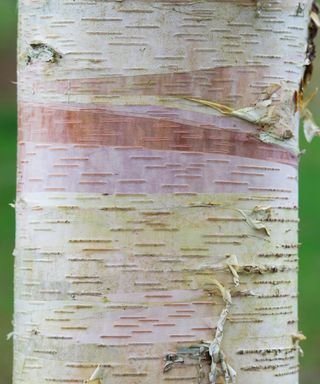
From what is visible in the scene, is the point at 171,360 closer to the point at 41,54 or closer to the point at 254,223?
the point at 254,223

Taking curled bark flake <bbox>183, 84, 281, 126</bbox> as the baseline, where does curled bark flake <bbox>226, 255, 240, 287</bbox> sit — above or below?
below

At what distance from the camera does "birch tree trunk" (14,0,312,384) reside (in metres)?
2.07

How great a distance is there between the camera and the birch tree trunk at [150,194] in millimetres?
2068

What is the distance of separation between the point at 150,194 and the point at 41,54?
0.34 meters

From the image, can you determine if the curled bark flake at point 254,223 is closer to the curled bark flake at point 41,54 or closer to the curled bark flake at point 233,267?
the curled bark flake at point 233,267

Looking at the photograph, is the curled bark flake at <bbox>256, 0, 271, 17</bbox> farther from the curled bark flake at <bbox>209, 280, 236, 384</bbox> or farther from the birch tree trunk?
the curled bark flake at <bbox>209, 280, 236, 384</bbox>

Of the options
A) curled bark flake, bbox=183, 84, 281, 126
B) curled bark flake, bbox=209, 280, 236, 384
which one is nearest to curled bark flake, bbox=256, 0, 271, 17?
curled bark flake, bbox=183, 84, 281, 126

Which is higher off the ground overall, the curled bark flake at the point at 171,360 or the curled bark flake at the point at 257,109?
the curled bark flake at the point at 257,109

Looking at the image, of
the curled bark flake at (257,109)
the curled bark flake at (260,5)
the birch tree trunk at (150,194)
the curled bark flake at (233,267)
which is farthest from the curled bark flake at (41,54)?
the curled bark flake at (233,267)

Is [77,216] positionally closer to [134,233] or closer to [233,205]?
Answer: [134,233]

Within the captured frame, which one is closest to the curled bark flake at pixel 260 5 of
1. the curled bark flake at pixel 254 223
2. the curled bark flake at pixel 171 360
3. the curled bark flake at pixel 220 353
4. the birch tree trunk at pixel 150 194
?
the birch tree trunk at pixel 150 194

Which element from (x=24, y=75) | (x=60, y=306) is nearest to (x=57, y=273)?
(x=60, y=306)

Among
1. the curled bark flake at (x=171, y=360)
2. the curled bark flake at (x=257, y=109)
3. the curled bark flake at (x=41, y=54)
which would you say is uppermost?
the curled bark flake at (x=41, y=54)

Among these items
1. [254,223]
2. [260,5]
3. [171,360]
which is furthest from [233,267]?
[260,5]
